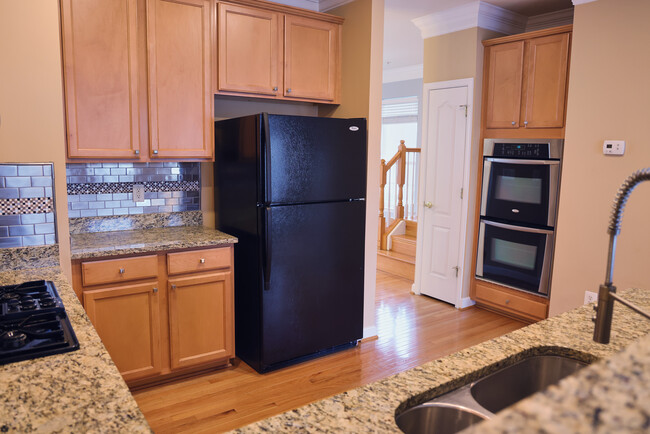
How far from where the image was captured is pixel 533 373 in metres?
1.41

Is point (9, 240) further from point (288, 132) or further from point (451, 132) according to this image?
point (451, 132)

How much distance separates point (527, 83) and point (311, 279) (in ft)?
7.77

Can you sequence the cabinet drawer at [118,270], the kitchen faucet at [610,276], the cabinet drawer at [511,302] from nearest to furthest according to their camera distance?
1. the kitchen faucet at [610,276]
2. the cabinet drawer at [118,270]
3. the cabinet drawer at [511,302]

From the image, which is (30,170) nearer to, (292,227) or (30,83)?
(30,83)

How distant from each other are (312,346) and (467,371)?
218 centimetres

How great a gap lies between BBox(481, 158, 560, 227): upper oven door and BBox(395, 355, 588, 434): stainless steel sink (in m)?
2.71

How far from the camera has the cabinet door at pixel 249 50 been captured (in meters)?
3.13

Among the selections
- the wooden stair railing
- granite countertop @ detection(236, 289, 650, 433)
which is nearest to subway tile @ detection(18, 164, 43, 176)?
granite countertop @ detection(236, 289, 650, 433)

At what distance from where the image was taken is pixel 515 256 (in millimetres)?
4113

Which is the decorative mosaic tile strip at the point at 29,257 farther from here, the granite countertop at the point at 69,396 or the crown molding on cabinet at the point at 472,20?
the crown molding on cabinet at the point at 472,20

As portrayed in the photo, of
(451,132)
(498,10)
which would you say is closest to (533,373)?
(451,132)

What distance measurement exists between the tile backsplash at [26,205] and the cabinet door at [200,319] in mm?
762

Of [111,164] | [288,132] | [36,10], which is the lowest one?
[111,164]

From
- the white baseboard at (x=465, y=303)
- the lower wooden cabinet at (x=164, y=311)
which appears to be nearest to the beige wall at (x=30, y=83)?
the lower wooden cabinet at (x=164, y=311)
